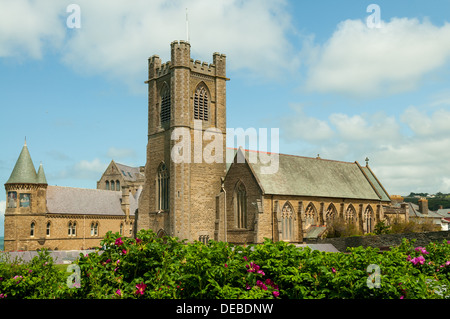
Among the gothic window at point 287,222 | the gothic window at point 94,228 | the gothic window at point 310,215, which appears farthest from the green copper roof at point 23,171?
the gothic window at point 310,215

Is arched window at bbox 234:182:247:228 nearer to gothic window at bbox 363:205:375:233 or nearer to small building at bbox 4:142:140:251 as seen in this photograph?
gothic window at bbox 363:205:375:233

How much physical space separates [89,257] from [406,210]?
189 ft

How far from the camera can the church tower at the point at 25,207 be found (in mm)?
58312

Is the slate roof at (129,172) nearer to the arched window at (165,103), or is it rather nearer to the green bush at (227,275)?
the arched window at (165,103)

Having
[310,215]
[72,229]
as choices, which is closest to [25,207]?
[72,229]

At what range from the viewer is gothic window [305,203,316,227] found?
49753 mm

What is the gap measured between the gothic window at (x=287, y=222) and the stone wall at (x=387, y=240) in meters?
6.07

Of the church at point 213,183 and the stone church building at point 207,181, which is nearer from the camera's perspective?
the stone church building at point 207,181

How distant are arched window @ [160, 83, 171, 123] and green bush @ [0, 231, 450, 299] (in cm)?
3750

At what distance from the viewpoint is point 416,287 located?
9.09m

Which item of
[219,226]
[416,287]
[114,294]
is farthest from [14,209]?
[416,287]
